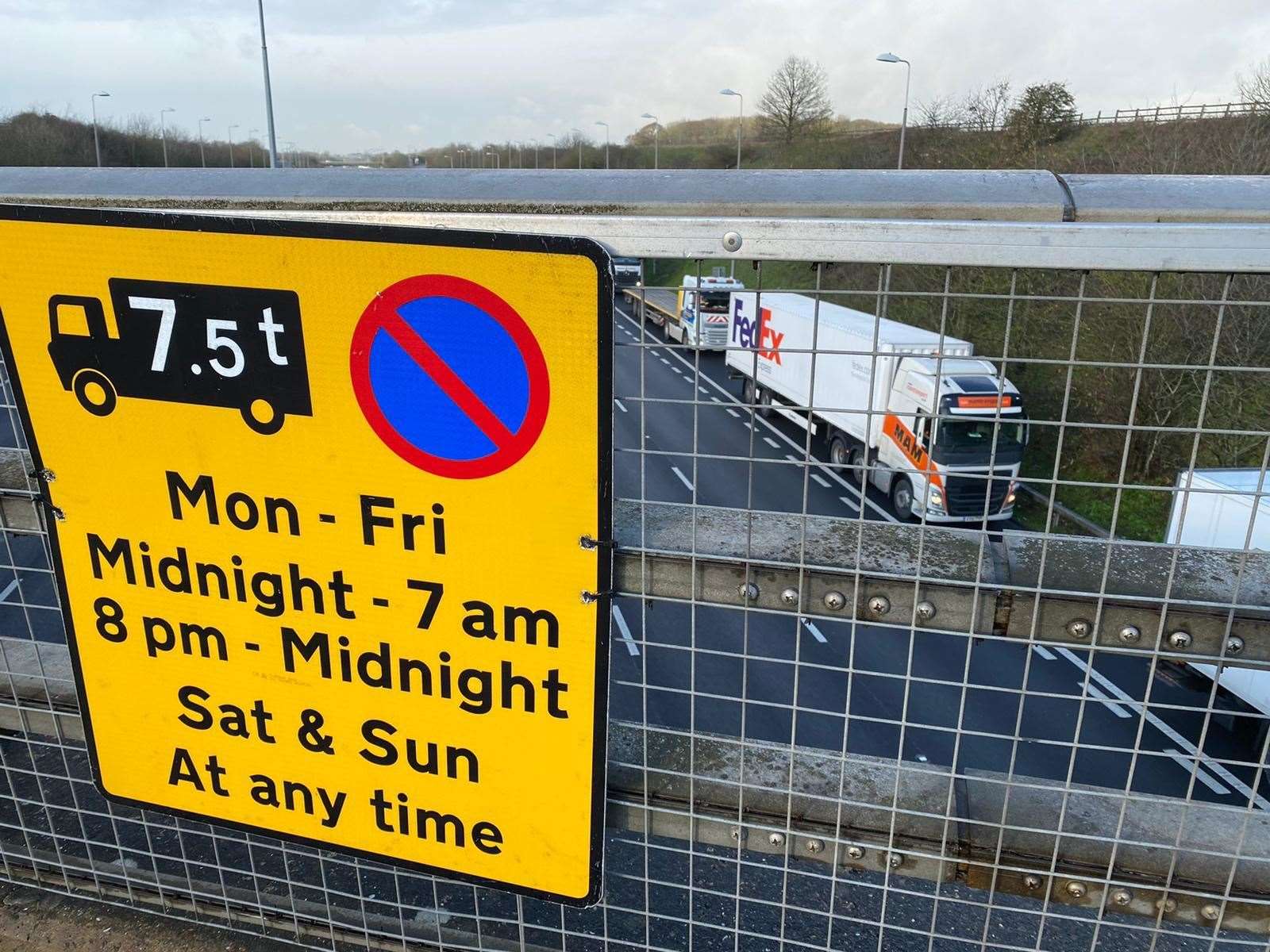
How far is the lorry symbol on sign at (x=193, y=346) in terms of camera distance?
1.62 meters

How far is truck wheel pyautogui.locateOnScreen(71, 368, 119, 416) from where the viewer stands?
1725 millimetres

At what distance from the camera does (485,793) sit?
5.92ft

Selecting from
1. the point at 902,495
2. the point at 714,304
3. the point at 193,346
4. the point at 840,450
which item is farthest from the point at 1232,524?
the point at 193,346

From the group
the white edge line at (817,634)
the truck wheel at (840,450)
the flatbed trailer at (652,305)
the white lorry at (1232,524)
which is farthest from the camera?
the truck wheel at (840,450)

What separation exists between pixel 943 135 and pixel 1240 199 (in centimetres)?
2624

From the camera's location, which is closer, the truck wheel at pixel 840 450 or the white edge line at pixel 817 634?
the white edge line at pixel 817 634

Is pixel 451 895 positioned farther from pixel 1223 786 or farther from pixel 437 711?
pixel 1223 786

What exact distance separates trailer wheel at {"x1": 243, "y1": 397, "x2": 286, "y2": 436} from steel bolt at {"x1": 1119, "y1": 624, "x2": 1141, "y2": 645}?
1549 millimetres

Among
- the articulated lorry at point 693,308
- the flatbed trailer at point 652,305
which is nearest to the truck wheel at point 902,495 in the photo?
the flatbed trailer at point 652,305

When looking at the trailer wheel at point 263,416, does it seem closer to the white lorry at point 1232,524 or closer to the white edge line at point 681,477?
the white lorry at point 1232,524

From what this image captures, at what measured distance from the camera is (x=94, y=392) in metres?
1.74

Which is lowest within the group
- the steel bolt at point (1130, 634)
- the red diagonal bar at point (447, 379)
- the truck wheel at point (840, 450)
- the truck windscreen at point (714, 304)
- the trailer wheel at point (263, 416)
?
the truck wheel at point (840, 450)

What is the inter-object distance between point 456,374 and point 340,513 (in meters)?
0.38

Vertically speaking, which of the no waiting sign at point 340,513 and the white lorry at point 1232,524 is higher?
the no waiting sign at point 340,513
